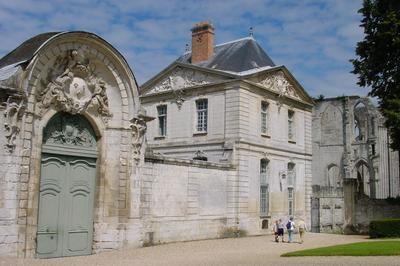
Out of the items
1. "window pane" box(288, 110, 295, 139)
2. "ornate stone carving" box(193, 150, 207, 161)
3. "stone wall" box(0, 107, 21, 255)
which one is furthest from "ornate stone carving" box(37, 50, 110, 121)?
"window pane" box(288, 110, 295, 139)

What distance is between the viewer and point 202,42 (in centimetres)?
2484

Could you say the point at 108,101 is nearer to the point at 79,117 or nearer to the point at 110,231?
the point at 79,117

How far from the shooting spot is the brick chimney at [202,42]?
971 inches

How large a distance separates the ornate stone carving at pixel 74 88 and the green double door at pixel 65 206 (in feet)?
4.16

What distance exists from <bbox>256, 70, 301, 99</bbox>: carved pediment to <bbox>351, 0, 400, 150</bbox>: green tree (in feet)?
10.7

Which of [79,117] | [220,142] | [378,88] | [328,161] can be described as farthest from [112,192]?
[328,161]

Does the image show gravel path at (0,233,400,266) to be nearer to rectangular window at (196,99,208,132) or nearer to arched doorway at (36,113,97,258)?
arched doorway at (36,113,97,258)

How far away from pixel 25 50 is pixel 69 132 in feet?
7.55

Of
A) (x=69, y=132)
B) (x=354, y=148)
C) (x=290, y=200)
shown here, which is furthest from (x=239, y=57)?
(x=354, y=148)

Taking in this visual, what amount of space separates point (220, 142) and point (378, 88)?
22.7ft

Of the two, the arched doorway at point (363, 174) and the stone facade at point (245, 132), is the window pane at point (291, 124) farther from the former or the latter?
the arched doorway at point (363, 174)

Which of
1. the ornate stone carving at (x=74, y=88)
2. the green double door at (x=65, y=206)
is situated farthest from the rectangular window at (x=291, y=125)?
the green double door at (x=65, y=206)

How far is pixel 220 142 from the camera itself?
21.6 metres

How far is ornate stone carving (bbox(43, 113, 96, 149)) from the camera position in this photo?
12.8m
